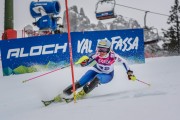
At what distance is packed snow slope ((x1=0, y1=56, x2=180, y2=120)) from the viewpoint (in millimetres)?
4994

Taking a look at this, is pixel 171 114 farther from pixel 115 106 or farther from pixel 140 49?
pixel 140 49

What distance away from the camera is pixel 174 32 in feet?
133

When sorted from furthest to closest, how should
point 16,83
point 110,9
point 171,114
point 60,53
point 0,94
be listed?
point 110,9 < point 60,53 < point 16,83 < point 0,94 < point 171,114

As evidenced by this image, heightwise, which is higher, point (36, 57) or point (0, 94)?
point (36, 57)

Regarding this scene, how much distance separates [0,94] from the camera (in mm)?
8648

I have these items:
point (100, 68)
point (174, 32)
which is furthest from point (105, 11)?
point (174, 32)

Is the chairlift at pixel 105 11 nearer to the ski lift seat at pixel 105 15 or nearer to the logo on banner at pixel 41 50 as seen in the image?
the ski lift seat at pixel 105 15

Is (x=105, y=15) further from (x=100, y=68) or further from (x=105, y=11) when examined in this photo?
(x=100, y=68)

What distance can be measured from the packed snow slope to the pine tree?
27241mm

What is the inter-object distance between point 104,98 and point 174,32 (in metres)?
35.1

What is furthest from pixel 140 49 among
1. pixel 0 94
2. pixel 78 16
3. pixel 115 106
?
pixel 78 16

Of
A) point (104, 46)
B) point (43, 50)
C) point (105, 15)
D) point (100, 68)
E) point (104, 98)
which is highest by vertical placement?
point (105, 15)

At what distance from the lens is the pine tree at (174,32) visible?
38.0 meters

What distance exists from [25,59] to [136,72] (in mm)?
3575
